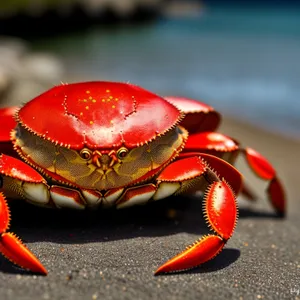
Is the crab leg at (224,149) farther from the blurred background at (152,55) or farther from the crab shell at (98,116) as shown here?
the blurred background at (152,55)

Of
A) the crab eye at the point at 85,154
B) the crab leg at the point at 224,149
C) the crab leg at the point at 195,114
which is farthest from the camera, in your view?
the crab leg at the point at 195,114

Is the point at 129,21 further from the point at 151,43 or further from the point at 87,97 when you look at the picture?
the point at 87,97

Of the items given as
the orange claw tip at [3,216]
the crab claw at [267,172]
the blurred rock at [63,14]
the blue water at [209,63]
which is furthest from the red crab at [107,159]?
the blurred rock at [63,14]

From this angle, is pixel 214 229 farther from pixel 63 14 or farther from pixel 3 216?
pixel 63 14

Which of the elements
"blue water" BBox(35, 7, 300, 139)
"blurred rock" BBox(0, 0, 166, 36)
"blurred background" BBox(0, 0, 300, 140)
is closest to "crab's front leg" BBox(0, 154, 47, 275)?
"blurred background" BBox(0, 0, 300, 140)

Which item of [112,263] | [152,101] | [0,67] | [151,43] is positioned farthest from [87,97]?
[151,43]
